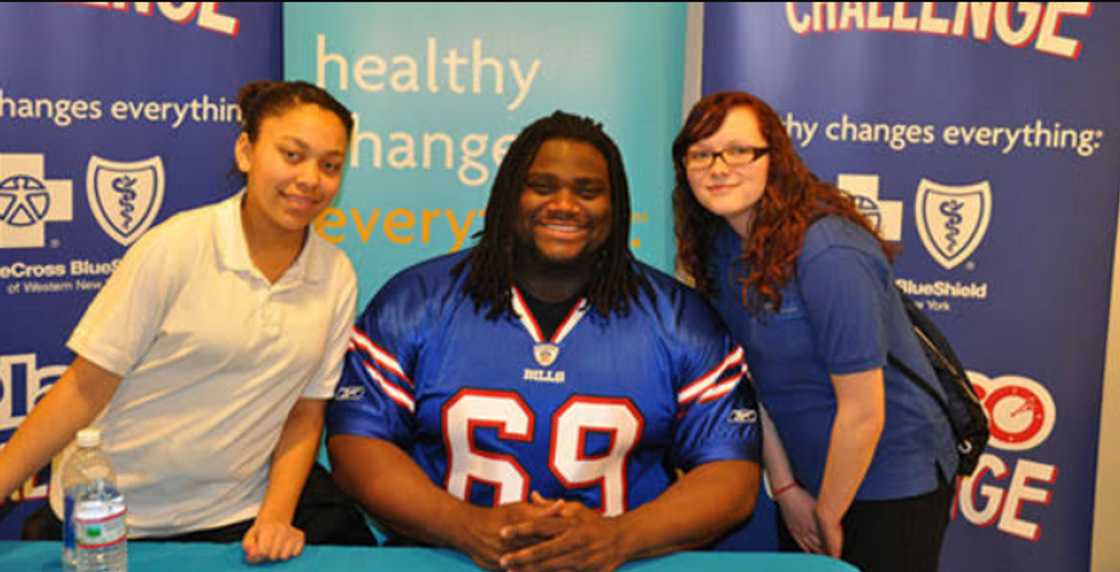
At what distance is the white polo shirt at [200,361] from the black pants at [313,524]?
26mm

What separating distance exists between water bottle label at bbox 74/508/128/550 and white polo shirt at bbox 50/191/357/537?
1.36 ft

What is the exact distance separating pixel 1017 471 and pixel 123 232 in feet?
8.62

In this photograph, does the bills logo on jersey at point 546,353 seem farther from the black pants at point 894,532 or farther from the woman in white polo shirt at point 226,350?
the black pants at point 894,532

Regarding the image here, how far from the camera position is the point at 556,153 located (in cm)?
211

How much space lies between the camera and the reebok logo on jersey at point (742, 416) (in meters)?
2.07

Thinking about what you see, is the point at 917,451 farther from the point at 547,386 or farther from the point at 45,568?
the point at 45,568

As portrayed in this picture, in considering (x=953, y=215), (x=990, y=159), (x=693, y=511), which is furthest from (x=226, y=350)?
(x=990, y=159)

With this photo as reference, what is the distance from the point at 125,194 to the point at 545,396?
4.76 feet

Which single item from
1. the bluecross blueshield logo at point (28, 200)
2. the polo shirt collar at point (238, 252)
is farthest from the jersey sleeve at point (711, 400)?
the bluecross blueshield logo at point (28, 200)

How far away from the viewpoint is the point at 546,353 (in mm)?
2051

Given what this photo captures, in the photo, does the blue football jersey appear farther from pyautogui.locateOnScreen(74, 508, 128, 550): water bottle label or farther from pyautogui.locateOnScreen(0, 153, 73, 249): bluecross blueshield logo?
pyautogui.locateOnScreen(0, 153, 73, 249): bluecross blueshield logo

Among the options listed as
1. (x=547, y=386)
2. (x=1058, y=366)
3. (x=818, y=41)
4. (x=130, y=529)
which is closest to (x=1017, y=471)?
(x=1058, y=366)

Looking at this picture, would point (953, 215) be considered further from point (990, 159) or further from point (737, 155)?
point (737, 155)

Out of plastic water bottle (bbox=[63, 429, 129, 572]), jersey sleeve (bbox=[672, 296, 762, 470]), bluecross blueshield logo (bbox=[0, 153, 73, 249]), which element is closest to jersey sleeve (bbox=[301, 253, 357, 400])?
plastic water bottle (bbox=[63, 429, 129, 572])
